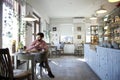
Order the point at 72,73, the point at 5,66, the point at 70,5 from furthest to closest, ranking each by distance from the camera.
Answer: the point at 70,5
the point at 72,73
the point at 5,66

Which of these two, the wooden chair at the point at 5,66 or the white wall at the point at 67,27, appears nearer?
the wooden chair at the point at 5,66

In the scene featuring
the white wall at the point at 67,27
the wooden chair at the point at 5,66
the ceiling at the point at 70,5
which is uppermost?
the ceiling at the point at 70,5

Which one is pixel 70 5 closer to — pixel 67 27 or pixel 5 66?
pixel 67 27

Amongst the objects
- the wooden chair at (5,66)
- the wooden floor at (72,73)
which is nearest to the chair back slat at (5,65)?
the wooden chair at (5,66)

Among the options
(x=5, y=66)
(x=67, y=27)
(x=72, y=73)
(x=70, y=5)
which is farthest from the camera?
(x=67, y=27)

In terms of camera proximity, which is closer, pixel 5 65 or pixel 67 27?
pixel 5 65

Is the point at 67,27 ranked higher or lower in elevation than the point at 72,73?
higher

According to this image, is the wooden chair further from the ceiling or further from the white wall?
the white wall

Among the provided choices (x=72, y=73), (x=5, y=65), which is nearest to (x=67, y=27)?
(x=72, y=73)

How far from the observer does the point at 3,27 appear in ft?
13.5

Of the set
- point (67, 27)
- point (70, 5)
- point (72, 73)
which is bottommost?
point (72, 73)

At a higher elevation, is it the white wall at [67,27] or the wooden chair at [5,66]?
the white wall at [67,27]

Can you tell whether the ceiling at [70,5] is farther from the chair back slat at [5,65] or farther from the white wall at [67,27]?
the chair back slat at [5,65]

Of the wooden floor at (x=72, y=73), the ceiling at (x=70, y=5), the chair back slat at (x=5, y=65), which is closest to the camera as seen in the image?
the chair back slat at (x=5, y=65)
